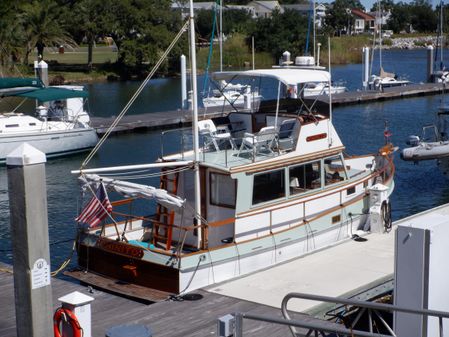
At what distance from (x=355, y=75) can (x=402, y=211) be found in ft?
170

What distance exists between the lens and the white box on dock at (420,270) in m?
9.27

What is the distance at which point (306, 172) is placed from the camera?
1805 cm

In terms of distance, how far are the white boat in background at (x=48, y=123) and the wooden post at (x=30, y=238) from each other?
84.1ft

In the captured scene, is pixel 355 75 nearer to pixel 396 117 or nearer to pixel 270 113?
pixel 396 117

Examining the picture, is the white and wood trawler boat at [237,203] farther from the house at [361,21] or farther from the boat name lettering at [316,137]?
the house at [361,21]

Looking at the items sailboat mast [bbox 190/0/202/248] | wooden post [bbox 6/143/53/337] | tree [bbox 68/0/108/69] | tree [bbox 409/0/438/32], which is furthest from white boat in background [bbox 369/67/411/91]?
tree [bbox 409/0/438/32]

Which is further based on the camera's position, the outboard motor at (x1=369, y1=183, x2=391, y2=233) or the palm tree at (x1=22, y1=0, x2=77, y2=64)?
the palm tree at (x1=22, y1=0, x2=77, y2=64)

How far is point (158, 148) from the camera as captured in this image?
38.0 meters

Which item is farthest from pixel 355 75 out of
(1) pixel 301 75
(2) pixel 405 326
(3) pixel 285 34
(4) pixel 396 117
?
(2) pixel 405 326

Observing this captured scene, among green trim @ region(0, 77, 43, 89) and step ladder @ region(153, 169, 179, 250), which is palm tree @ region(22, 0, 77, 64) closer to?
green trim @ region(0, 77, 43, 89)

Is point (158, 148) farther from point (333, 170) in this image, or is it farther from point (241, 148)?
point (241, 148)

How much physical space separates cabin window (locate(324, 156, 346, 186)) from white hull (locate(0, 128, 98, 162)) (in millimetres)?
18452

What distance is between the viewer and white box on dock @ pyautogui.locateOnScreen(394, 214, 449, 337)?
9.27 m

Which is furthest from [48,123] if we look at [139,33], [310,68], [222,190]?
[139,33]
